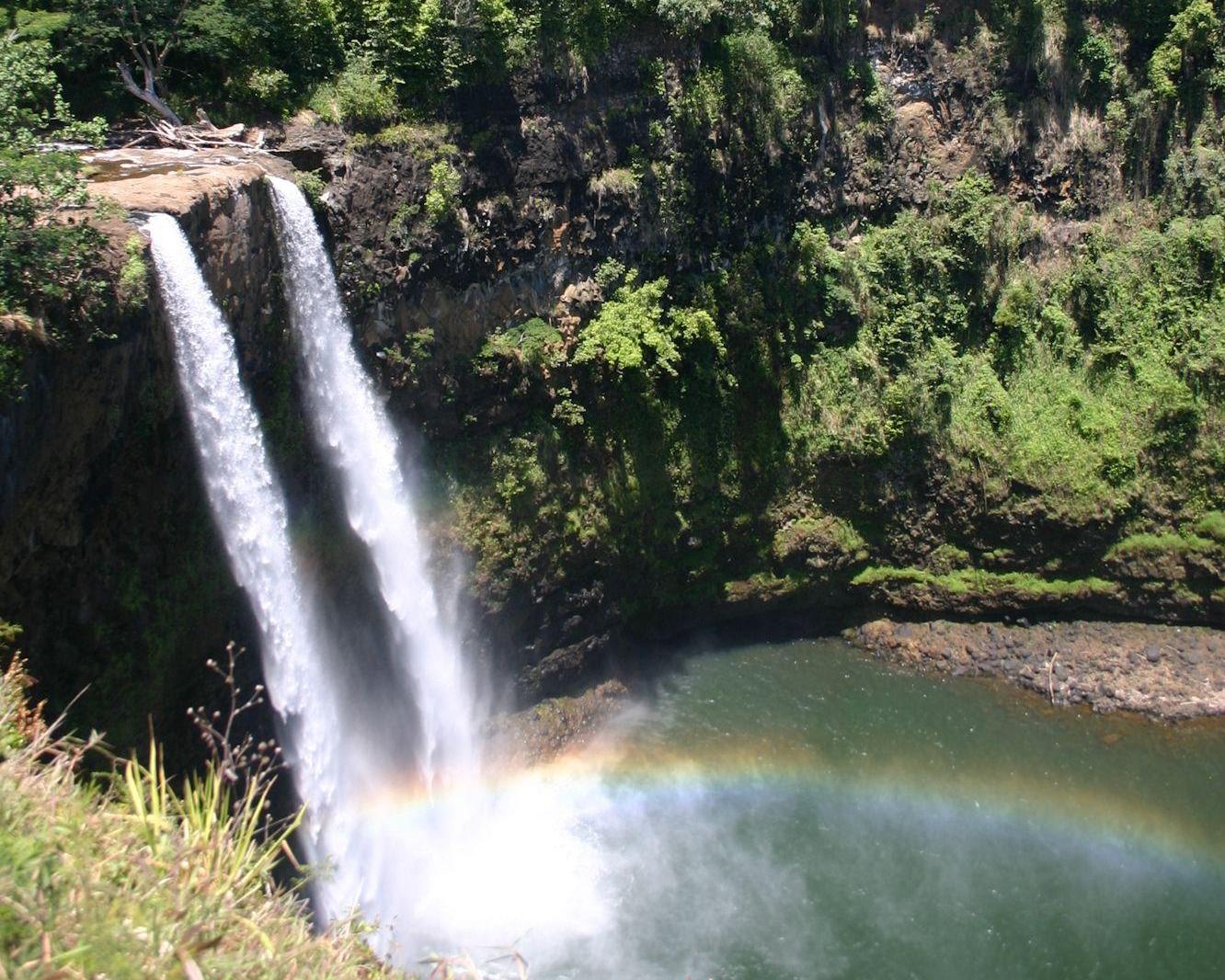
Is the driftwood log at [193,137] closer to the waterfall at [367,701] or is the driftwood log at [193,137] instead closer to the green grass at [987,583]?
the waterfall at [367,701]

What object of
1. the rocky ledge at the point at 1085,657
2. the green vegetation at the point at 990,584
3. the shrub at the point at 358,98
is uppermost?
the shrub at the point at 358,98

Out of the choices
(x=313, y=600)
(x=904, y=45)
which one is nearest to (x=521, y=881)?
(x=313, y=600)

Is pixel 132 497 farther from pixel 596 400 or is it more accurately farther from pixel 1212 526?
pixel 1212 526

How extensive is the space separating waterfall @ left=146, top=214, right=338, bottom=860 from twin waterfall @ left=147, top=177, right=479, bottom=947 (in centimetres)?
2

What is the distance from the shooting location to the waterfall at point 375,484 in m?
12.5

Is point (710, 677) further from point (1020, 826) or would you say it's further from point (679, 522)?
point (1020, 826)

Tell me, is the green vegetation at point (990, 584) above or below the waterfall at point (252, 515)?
below

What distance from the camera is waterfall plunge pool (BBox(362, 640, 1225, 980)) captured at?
484 inches

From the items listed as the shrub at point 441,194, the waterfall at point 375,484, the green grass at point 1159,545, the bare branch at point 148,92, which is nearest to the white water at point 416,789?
the waterfall at point 375,484

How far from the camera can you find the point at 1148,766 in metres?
15.1

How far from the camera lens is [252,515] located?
451 inches

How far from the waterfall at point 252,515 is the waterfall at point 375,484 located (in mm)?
1349

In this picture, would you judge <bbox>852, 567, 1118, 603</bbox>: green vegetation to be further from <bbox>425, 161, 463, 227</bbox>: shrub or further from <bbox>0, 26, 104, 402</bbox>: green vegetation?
<bbox>0, 26, 104, 402</bbox>: green vegetation

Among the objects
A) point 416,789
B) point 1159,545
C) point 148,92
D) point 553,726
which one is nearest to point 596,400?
point 553,726
